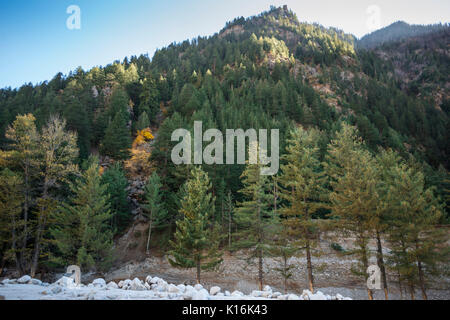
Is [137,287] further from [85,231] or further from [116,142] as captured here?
[116,142]

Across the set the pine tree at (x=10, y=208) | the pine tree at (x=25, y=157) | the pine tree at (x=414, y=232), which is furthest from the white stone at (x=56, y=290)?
the pine tree at (x=414, y=232)

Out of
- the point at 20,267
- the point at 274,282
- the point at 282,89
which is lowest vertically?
the point at 274,282

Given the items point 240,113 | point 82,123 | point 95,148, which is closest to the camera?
point 82,123

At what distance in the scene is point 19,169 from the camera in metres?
18.4

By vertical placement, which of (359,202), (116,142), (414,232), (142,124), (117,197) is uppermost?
(142,124)

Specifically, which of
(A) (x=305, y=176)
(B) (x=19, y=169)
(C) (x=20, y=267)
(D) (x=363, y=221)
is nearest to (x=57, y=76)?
(B) (x=19, y=169)

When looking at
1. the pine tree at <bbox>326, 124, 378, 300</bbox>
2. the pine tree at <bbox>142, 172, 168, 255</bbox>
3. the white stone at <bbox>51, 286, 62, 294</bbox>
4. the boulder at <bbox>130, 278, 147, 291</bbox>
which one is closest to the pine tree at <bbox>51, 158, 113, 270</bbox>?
the pine tree at <bbox>142, 172, 168, 255</bbox>

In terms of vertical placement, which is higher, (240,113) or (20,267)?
(240,113)

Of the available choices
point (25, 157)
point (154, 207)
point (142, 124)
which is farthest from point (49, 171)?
point (142, 124)

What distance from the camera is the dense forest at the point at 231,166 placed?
1494 centimetres

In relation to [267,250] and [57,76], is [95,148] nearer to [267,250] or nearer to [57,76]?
[267,250]

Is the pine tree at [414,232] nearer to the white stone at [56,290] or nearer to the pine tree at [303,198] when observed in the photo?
the pine tree at [303,198]

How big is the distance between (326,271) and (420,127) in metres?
61.5

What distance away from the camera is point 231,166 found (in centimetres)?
2923
